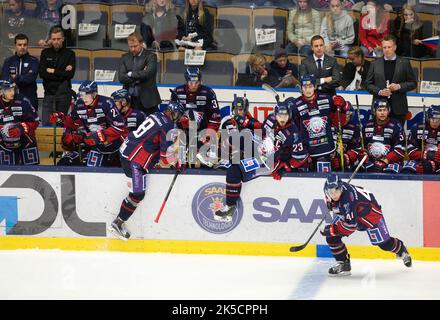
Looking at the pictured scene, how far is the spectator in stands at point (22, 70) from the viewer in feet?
38.0

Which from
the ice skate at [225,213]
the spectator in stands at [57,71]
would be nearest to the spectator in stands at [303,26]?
the spectator in stands at [57,71]

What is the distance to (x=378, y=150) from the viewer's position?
1055 centimetres

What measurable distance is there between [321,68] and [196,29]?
1.99m

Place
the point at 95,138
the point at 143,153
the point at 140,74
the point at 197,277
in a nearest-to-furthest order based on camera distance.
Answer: the point at 197,277 < the point at 143,153 < the point at 95,138 < the point at 140,74

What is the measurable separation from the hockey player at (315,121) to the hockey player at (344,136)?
4.5 inches

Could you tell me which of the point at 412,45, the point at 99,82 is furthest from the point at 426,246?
the point at 99,82

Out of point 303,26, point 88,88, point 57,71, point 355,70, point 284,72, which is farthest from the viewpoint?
point 303,26

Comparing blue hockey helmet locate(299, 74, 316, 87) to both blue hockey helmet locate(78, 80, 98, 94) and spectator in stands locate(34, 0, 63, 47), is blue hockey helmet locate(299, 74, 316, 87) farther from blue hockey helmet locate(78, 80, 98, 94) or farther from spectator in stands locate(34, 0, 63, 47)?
spectator in stands locate(34, 0, 63, 47)

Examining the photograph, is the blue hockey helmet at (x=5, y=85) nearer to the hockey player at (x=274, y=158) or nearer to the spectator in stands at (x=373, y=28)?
the hockey player at (x=274, y=158)

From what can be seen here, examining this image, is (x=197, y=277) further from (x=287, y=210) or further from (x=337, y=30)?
(x=337, y=30)

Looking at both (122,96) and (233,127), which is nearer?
(233,127)

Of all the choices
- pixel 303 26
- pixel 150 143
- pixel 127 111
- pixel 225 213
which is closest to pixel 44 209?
pixel 150 143

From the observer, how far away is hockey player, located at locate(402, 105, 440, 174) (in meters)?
10.4

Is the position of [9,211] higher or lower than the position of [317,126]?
lower
